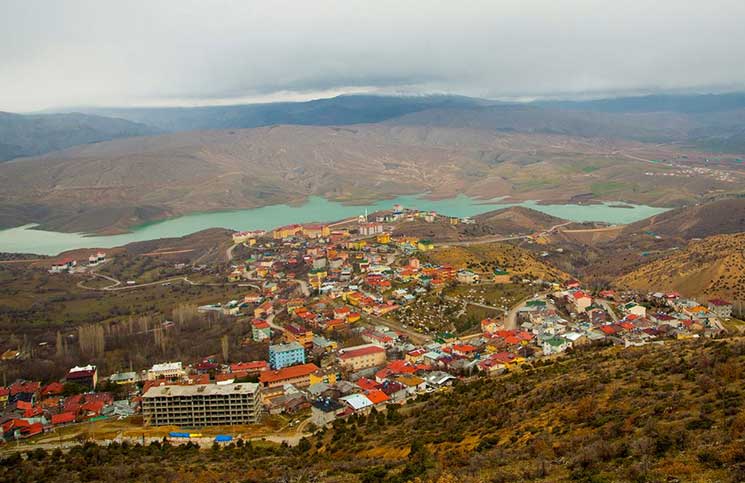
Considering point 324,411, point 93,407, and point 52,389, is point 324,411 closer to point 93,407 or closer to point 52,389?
point 93,407

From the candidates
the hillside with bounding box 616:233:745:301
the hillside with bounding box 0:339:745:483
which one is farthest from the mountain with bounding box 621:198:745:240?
the hillside with bounding box 0:339:745:483

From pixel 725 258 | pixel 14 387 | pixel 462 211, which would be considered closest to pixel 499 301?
pixel 725 258

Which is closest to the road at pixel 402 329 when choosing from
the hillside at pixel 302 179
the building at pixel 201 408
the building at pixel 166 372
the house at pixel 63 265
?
the building at pixel 166 372

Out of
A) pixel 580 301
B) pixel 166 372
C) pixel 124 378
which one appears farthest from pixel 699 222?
pixel 124 378

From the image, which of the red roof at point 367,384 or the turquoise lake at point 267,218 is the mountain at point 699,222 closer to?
the turquoise lake at point 267,218

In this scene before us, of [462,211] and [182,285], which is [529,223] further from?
[182,285]

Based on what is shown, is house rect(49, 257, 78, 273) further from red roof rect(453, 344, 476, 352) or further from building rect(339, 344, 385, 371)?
red roof rect(453, 344, 476, 352)

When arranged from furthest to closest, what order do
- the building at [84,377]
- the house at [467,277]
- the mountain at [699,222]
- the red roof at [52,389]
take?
1. the mountain at [699,222]
2. the house at [467,277]
3. the building at [84,377]
4. the red roof at [52,389]
